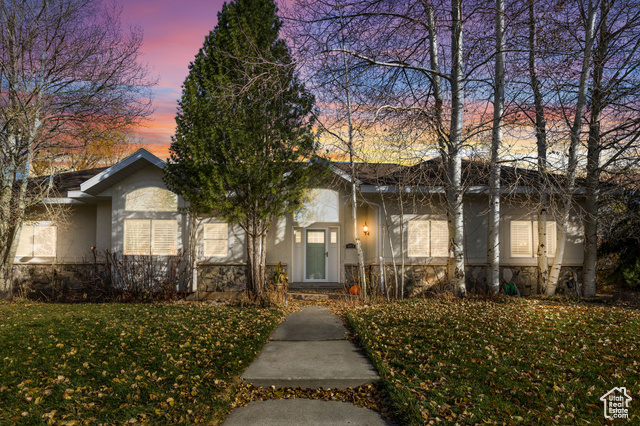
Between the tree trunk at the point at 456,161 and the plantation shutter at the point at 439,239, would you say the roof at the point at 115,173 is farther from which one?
the plantation shutter at the point at 439,239

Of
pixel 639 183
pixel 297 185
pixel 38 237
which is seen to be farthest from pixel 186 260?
pixel 639 183

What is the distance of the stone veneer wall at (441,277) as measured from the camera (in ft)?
44.3

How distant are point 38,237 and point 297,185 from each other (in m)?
9.90

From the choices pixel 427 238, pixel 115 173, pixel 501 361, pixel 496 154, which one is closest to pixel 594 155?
pixel 496 154

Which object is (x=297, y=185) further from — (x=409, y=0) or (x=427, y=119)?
(x=409, y=0)

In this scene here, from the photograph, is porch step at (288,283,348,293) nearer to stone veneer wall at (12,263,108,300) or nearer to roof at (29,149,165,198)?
roof at (29,149,165,198)

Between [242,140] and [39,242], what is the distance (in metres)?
9.43

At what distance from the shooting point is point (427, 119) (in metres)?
9.88

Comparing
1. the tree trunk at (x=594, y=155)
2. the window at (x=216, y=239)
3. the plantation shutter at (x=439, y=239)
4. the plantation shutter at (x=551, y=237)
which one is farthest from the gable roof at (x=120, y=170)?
the plantation shutter at (x=551, y=237)

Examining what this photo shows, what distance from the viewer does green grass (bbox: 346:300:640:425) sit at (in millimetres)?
4438

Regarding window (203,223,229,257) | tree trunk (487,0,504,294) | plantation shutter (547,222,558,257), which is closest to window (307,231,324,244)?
window (203,223,229,257)

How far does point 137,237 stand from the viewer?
44.0 ft

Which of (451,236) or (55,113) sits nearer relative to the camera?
(451,236)

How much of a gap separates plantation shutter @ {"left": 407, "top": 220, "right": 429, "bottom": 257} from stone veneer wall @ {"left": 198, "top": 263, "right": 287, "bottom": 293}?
17.6 feet
